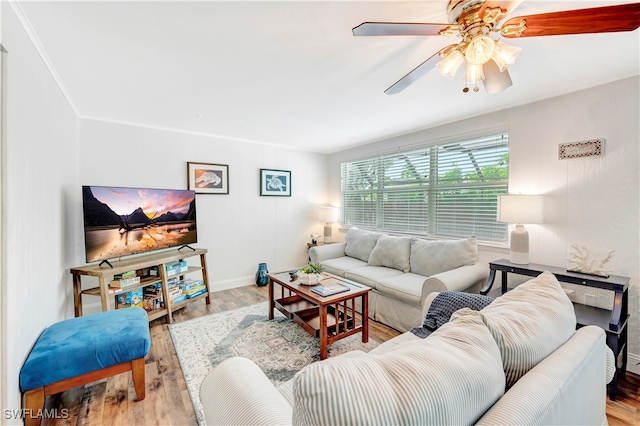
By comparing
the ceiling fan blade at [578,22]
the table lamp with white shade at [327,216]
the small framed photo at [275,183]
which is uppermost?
the ceiling fan blade at [578,22]

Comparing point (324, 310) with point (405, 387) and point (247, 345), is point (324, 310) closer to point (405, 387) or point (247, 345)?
point (247, 345)

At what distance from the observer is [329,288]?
7.86 ft

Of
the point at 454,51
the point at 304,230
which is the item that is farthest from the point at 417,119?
the point at 304,230

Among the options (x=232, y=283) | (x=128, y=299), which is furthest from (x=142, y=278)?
(x=232, y=283)

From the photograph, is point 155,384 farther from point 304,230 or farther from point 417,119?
point 417,119

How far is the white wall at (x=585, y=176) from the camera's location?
6.76 feet

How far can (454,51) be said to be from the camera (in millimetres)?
1337

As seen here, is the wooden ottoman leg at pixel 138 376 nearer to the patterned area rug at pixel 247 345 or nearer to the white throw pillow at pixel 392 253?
the patterned area rug at pixel 247 345

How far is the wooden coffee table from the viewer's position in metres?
2.15

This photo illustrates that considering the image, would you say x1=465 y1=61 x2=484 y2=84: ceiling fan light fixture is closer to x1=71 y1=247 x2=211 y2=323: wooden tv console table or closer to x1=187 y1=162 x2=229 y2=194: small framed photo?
x1=71 y1=247 x2=211 y2=323: wooden tv console table

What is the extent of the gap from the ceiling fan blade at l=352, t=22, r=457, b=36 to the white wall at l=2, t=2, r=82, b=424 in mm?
1709

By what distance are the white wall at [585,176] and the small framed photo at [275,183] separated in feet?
9.65

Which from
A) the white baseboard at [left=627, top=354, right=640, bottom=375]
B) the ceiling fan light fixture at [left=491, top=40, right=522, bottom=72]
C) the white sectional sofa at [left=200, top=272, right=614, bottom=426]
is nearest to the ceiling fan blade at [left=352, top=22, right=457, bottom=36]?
the ceiling fan light fixture at [left=491, top=40, right=522, bottom=72]

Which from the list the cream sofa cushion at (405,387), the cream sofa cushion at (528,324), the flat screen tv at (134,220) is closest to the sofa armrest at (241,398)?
the cream sofa cushion at (405,387)
